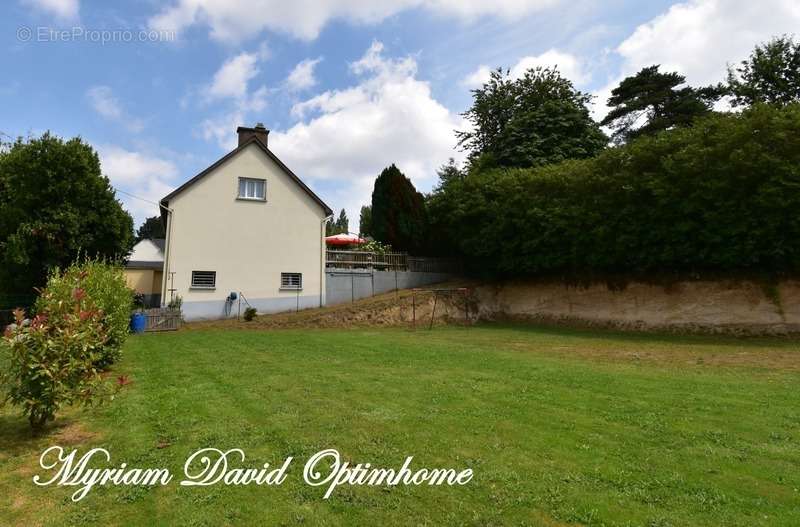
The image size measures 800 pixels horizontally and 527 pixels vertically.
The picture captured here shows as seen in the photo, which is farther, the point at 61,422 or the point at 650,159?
the point at 650,159

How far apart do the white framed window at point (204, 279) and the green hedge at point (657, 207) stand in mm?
12824

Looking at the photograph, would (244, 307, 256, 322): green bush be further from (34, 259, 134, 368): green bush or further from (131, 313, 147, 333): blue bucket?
(34, 259, 134, 368): green bush

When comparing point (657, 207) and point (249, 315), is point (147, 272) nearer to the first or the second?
point (249, 315)

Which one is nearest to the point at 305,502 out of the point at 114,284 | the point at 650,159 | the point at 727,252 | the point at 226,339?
the point at 114,284

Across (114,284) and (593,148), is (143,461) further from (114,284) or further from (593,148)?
(593,148)

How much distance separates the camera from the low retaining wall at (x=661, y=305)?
1593cm

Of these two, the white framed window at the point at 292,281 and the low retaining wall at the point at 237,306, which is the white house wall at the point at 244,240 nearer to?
the low retaining wall at the point at 237,306

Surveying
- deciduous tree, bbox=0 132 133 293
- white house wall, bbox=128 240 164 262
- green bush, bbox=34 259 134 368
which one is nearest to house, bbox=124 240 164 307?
white house wall, bbox=128 240 164 262

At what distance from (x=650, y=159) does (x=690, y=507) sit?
17505 mm

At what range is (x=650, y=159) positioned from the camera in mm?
17703

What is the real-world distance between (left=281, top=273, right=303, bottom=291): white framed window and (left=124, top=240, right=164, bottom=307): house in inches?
347

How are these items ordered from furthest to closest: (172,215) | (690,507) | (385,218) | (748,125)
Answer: (385,218)
(172,215)
(748,125)
(690,507)

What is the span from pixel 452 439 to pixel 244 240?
17669 mm

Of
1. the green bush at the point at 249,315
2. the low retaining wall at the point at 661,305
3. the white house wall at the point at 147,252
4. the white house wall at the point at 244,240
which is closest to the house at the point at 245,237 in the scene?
the white house wall at the point at 244,240
